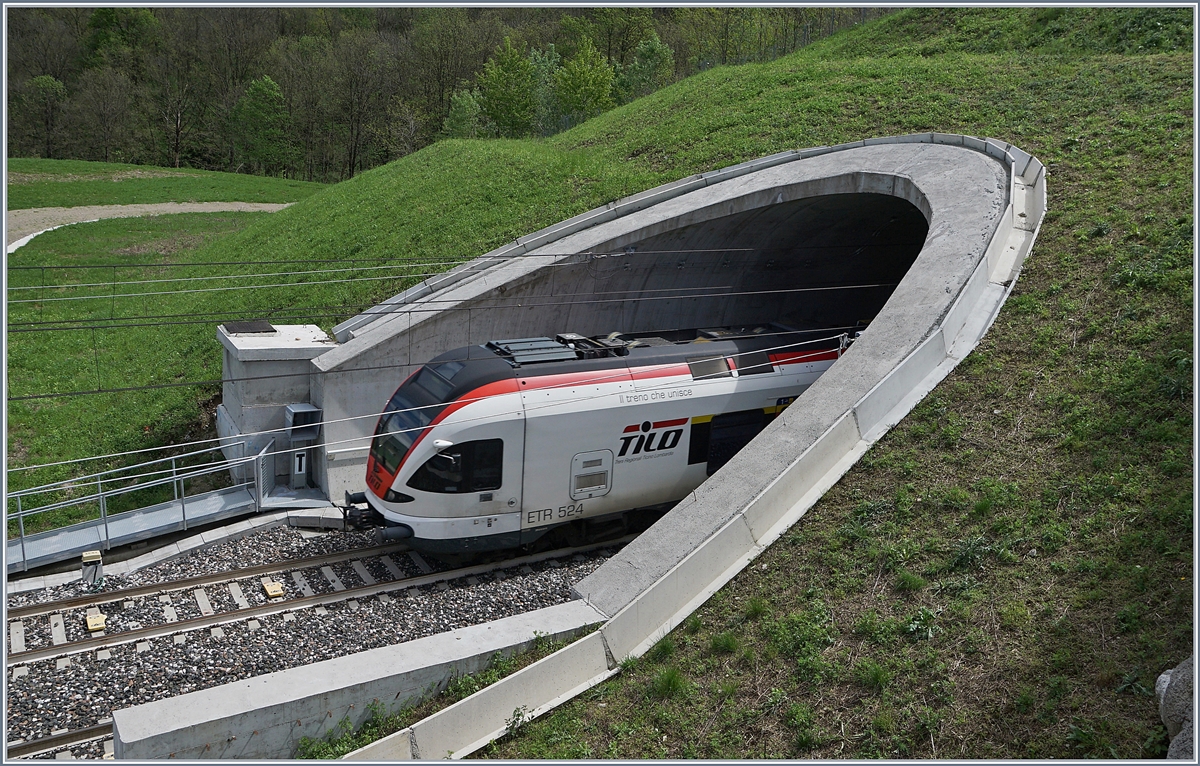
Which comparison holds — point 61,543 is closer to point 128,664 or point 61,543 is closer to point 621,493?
point 128,664

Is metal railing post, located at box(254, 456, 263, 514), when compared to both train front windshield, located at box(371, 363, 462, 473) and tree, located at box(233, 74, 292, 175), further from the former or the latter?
tree, located at box(233, 74, 292, 175)

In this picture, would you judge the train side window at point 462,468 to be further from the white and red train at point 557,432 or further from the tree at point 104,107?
the tree at point 104,107

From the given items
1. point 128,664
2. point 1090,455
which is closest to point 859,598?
point 1090,455

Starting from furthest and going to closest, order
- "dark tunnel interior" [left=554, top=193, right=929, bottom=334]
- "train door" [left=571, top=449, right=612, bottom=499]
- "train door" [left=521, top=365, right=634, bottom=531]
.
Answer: "dark tunnel interior" [left=554, top=193, right=929, bottom=334]
"train door" [left=571, top=449, right=612, bottom=499]
"train door" [left=521, top=365, right=634, bottom=531]

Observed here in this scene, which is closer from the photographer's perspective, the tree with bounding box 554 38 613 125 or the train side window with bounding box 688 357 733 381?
the train side window with bounding box 688 357 733 381

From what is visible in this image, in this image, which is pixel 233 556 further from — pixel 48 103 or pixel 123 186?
pixel 48 103

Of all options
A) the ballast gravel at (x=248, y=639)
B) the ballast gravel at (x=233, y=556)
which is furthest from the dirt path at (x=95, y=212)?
the ballast gravel at (x=248, y=639)

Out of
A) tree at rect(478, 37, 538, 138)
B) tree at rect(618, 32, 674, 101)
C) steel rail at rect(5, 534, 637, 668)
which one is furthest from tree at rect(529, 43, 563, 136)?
steel rail at rect(5, 534, 637, 668)
